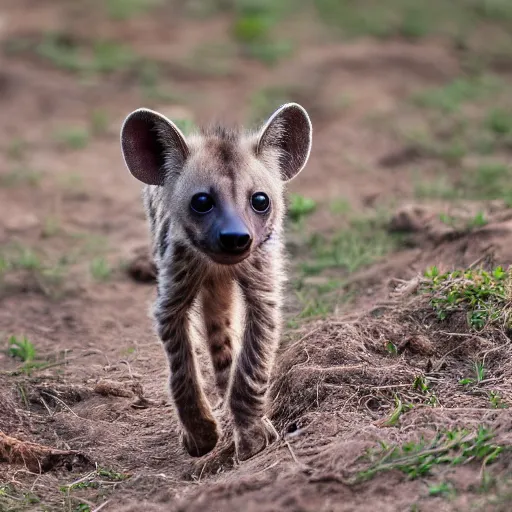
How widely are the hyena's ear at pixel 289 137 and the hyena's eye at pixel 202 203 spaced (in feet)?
1.69

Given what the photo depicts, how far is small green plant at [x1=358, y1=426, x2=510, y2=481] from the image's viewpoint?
3.53 metres

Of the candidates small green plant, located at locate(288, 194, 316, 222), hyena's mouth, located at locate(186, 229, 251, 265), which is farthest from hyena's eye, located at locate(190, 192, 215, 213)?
small green plant, located at locate(288, 194, 316, 222)

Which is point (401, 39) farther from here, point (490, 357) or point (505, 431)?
point (505, 431)

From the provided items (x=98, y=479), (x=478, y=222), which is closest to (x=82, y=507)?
(x=98, y=479)

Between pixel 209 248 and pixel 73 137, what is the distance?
590 centimetres

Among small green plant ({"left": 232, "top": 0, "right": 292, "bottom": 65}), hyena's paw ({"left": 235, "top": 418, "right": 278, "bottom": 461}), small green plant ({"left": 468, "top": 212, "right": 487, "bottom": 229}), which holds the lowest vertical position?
hyena's paw ({"left": 235, "top": 418, "right": 278, "bottom": 461})

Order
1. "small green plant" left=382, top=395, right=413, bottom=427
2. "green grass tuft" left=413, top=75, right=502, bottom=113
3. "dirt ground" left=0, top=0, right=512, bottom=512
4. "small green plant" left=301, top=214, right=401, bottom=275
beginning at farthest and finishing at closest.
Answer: "green grass tuft" left=413, top=75, right=502, bottom=113 → "small green plant" left=301, top=214, right=401, bottom=275 → "small green plant" left=382, top=395, right=413, bottom=427 → "dirt ground" left=0, top=0, right=512, bottom=512

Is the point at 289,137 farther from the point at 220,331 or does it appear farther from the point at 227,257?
the point at 220,331

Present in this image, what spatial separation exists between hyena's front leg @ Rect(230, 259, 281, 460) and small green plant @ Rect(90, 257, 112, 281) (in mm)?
2363

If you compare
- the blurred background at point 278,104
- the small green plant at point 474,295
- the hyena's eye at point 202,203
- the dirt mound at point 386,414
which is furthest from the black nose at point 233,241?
the blurred background at point 278,104

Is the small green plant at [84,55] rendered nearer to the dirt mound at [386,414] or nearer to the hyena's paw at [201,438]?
the dirt mound at [386,414]

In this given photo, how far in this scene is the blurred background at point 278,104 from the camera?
720 centimetres

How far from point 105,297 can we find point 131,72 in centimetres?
555

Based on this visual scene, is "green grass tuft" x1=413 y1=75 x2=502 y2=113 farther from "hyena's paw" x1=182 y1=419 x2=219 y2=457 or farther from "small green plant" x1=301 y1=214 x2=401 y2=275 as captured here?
"hyena's paw" x1=182 y1=419 x2=219 y2=457
